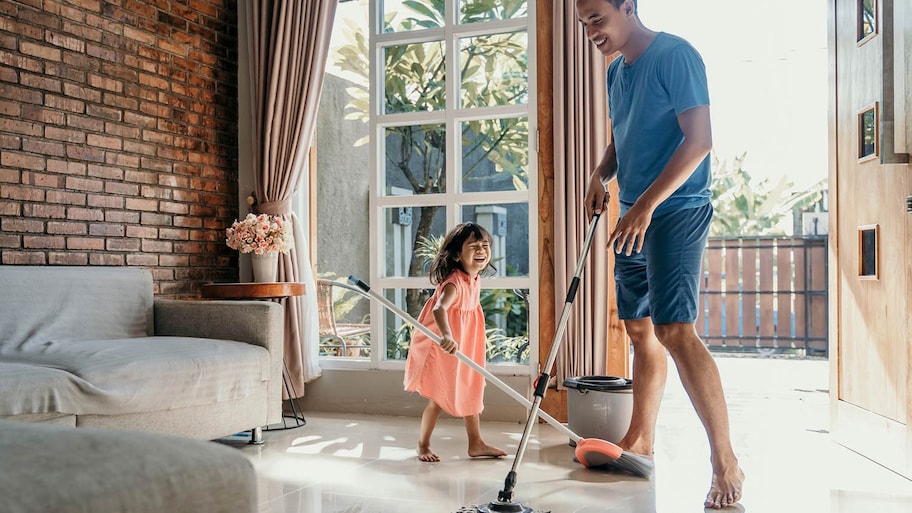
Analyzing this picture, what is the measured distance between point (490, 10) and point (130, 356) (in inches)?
96.0

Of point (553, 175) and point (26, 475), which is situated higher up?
point (553, 175)

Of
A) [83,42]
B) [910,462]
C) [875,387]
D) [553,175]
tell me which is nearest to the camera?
[910,462]

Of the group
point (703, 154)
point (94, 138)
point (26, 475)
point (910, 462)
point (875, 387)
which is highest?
point (94, 138)

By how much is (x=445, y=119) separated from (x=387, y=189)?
1.60 ft

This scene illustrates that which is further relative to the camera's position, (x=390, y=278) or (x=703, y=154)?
(x=390, y=278)

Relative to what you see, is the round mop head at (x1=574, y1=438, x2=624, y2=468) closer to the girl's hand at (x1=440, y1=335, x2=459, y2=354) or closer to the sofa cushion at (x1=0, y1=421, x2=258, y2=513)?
the girl's hand at (x1=440, y1=335, x2=459, y2=354)

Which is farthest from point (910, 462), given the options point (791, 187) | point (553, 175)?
point (791, 187)

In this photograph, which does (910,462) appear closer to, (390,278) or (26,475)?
(390,278)

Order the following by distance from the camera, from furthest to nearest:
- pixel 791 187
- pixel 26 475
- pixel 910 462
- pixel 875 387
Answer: pixel 791 187
pixel 875 387
pixel 910 462
pixel 26 475

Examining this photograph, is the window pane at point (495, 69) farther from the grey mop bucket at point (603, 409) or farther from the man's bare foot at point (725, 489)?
the man's bare foot at point (725, 489)

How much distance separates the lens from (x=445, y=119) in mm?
4258

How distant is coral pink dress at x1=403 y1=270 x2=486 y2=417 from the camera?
3162mm

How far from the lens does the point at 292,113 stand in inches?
174

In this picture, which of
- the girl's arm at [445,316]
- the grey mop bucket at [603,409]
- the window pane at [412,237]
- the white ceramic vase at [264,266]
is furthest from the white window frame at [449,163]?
the girl's arm at [445,316]
